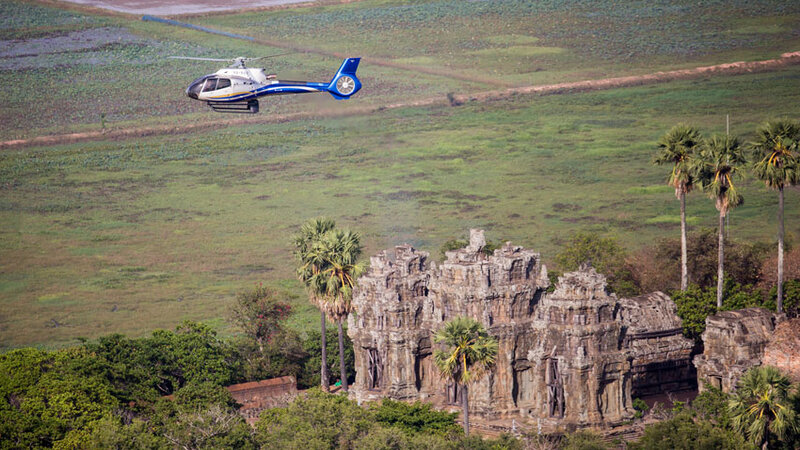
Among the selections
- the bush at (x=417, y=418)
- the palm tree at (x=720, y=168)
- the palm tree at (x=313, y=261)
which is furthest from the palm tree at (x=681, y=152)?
the bush at (x=417, y=418)

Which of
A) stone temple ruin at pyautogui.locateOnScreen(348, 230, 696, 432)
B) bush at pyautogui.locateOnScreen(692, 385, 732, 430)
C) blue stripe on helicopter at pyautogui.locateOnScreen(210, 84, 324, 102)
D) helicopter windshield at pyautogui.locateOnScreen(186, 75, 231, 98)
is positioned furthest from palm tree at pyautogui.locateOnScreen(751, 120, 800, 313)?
helicopter windshield at pyautogui.locateOnScreen(186, 75, 231, 98)

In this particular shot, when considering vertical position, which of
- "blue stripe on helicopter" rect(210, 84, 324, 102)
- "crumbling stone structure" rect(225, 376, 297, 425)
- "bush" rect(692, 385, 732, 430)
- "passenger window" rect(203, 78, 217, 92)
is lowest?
"crumbling stone structure" rect(225, 376, 297, 425)

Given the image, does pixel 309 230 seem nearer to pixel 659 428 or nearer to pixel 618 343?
pixel 618 343

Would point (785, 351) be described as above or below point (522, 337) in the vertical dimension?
below

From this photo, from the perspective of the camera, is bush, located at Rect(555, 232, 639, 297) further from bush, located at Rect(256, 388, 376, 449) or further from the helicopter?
bush, located at Rect(256, 388, 376, 449)

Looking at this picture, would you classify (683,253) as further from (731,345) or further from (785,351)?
(785,351)

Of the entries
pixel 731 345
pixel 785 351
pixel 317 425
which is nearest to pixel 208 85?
pixel 317 425

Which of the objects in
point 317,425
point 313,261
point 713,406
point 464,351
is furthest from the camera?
point 313,261

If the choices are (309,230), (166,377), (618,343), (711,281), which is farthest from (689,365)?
(166,377)
